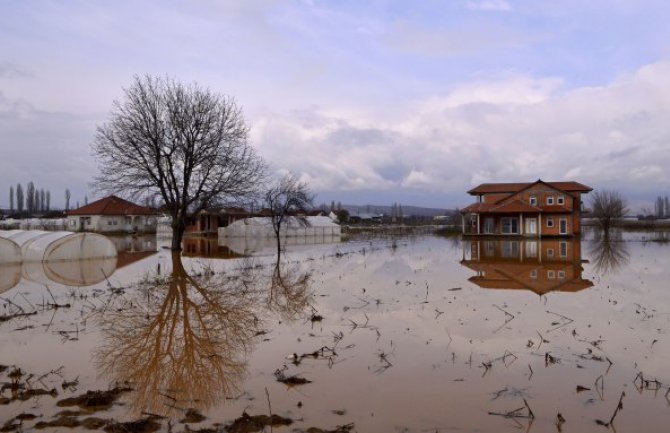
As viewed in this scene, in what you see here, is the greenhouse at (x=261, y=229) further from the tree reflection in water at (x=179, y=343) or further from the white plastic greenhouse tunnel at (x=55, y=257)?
the tree reflection in water at (x=179, y=343)

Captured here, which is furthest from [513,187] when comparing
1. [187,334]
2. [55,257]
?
[187,334]

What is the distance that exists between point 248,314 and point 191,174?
23170 mm

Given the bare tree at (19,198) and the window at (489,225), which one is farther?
the bare tree at (19,198)

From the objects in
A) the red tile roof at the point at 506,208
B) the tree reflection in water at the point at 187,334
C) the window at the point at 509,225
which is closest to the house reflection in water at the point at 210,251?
the tree reflection in water at the point at 187,334

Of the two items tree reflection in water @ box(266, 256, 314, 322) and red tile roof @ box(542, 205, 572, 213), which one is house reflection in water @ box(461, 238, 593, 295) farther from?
red tile roof @ box(542, 205, 572, 213)

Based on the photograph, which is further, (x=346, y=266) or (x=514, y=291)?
(x=346, y=266)

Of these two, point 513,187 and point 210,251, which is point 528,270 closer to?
point 210,251

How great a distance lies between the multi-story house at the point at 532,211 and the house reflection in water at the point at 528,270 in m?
14.4

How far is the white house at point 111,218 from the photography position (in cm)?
5831

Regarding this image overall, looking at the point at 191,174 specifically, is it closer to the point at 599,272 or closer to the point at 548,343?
the point at 599,272

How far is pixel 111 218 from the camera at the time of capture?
194 ft

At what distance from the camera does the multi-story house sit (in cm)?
4222

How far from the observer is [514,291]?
551 inches

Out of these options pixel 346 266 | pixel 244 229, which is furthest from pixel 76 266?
pixel 244 229
